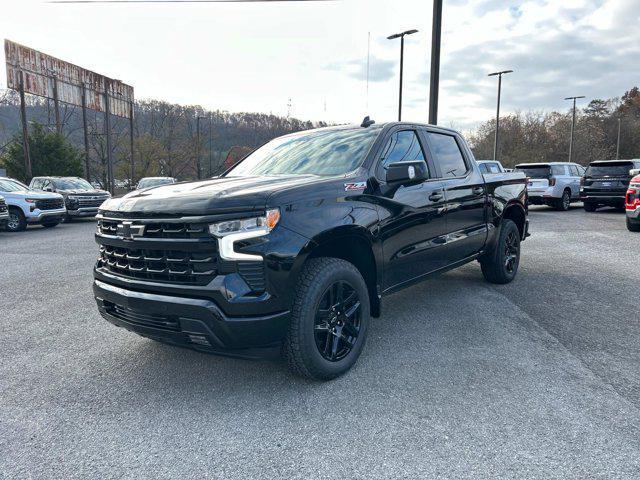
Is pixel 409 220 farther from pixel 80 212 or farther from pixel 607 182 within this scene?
pixel 80 212

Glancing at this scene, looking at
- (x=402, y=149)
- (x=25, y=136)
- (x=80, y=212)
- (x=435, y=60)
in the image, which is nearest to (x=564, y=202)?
(x=435, y=60)

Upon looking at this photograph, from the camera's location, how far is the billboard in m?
24.4

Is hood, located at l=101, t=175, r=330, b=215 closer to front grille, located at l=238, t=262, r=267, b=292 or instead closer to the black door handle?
front grille, located at l=238, t=262, r=267, b=292

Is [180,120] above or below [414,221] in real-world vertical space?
above

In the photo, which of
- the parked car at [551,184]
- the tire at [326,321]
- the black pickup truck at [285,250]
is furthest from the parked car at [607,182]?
the tire at [326,321]

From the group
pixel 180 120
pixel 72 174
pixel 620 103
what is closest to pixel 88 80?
pixel 72 174

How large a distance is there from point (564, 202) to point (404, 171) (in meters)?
16.6

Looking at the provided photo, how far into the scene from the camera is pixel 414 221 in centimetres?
412

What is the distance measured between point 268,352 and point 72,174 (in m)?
27.2

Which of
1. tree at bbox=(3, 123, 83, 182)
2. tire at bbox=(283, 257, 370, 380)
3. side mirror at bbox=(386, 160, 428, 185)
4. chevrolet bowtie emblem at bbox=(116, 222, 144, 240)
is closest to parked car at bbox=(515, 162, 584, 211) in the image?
side mirror at bbox=(386, 160, 428, 185)

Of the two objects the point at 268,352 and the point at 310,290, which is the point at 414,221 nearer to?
the point at 310,290

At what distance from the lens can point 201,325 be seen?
281 cm

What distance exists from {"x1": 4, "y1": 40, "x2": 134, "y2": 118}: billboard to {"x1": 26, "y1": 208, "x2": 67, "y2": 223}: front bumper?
13.6 m

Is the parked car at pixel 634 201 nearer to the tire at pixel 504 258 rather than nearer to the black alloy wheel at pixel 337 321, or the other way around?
the tire at pixel 504 258
